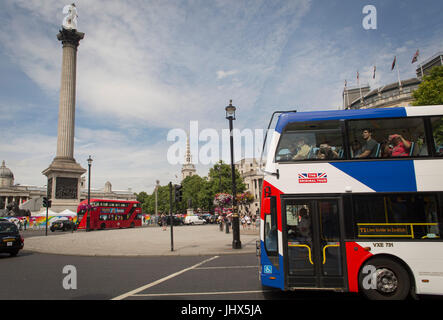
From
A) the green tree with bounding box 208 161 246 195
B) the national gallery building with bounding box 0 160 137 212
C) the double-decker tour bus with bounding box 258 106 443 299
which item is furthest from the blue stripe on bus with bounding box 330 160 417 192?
the national gallery building with bounding box 0 160 137 212

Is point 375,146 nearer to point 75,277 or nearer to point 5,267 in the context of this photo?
point 75,277

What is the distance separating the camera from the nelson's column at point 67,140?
132 ft

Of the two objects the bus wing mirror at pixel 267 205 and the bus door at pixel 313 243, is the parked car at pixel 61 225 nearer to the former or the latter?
the bus wing mirror at pixel 267 205

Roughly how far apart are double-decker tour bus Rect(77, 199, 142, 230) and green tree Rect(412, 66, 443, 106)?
34.6 metres

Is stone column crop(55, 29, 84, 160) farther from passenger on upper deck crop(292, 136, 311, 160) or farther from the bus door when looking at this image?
the bus door

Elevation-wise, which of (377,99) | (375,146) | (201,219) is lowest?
(201,219)

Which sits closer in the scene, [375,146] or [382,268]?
[382,268]

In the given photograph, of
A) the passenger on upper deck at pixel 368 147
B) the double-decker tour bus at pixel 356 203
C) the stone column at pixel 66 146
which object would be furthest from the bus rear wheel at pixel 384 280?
the stone column at pixel 66 146

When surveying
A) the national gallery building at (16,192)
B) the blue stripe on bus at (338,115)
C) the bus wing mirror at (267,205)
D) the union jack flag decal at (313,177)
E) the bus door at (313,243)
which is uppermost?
the national gallery building at (16,192)

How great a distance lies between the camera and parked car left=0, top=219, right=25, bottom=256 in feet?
46.0

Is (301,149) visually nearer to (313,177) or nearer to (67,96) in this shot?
(313,177)

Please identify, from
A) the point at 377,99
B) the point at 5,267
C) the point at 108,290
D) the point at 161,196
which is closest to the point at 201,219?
the point at 377,99

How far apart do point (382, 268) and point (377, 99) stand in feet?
184

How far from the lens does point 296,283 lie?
639 cm
